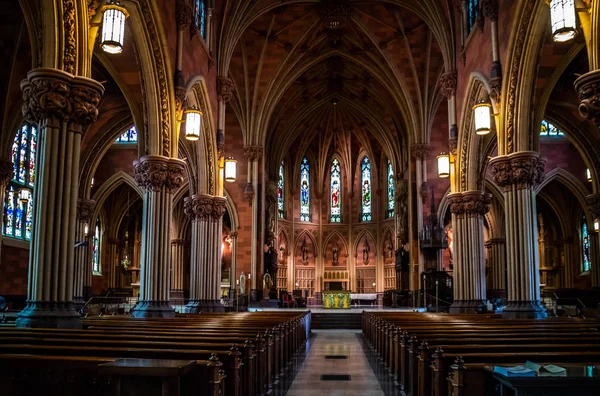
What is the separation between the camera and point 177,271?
4012 cm

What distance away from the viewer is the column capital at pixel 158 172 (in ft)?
59.5

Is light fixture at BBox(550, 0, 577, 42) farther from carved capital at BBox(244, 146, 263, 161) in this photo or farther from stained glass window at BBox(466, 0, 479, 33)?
carved capital at BBox(244, 146, 263, 161)

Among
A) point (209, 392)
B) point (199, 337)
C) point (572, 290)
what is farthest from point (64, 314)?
point (572, 290)

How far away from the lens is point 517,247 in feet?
56.7

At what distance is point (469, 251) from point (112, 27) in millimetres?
16967

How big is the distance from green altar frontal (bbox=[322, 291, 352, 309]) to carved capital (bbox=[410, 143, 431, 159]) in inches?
364

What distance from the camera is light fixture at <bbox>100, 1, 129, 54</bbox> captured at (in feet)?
40.8

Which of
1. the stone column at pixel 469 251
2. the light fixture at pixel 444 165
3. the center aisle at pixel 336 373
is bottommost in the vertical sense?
the center aisle at pixel 336 373

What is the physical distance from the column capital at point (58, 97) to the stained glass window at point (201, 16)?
477 inches

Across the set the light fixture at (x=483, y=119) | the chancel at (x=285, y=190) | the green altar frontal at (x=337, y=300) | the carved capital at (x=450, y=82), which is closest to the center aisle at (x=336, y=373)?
the chancel at (x=285, y=190)

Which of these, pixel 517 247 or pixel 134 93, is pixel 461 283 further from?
pixel 134 93

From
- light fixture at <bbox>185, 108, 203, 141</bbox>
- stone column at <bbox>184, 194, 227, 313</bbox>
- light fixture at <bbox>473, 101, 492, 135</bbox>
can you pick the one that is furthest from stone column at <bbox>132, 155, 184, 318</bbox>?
light fixture at <bbox>473, 101, 492, 135</bbox>

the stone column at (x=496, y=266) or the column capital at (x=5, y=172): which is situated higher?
the column capital at (x=5, y=172)

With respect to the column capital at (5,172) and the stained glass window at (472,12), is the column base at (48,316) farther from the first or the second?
the stained glass window at (472,12)
